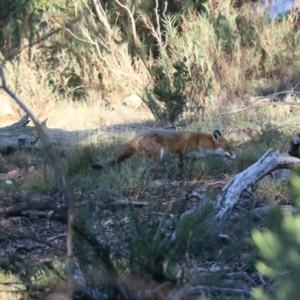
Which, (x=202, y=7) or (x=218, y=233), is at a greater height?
(x=202, y=7)

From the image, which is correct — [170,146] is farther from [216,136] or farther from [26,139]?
[26,139]

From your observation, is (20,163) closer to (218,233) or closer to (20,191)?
(20,191)

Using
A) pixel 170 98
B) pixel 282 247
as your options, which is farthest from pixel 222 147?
pixel 282 247

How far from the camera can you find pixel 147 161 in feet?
27.8

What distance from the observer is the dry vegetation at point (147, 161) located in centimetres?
334

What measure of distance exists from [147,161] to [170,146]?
513 millimetres

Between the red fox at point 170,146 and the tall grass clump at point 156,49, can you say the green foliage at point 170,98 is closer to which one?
the tall grass clump at point 156,49

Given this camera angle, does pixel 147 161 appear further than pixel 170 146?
No

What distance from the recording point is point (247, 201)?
5.97 metres

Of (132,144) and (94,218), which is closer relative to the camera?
(94,218)

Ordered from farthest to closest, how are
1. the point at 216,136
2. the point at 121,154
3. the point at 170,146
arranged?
the point at 216,136, the point at 170,146, the point at 121,154

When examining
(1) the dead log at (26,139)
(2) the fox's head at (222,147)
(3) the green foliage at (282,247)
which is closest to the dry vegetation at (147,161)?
(3) the green foliage at (282,247)

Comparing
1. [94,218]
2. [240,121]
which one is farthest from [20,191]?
[240,121]

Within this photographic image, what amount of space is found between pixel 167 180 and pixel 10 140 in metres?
3.41
